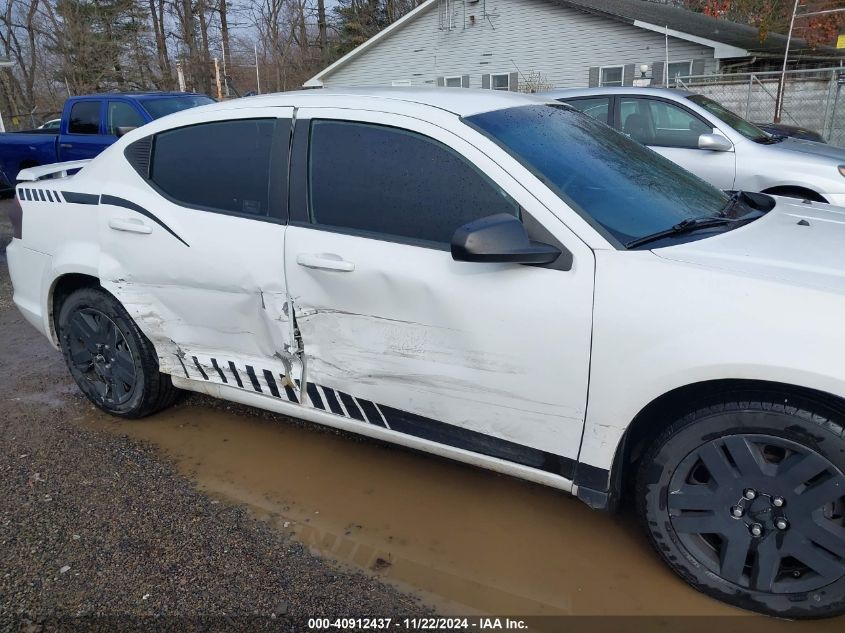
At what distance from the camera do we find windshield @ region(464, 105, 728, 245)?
249 cm

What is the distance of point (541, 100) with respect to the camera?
3332 mm

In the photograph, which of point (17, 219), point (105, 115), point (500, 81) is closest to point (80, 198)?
point (17, 219)

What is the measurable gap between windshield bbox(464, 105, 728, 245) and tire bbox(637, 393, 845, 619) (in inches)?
29.0

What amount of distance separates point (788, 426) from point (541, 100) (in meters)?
1.99

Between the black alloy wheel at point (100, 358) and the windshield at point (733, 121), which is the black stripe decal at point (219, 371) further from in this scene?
the windshield at point (733, 121)

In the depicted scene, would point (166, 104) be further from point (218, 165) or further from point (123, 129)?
point (218, 165)

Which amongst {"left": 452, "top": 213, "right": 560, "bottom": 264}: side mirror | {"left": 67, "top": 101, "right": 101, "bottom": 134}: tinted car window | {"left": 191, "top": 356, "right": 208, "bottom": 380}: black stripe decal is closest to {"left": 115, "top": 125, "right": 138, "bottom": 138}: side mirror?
{"left": 67, "top": 101, "right": 101, "bottom": 134}: tinted car window

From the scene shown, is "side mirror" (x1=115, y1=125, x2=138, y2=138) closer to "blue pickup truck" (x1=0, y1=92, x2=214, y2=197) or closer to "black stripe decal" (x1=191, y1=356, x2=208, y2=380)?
"blue pickup truck" (x1=0, y1=92, x2=214, y2=197)

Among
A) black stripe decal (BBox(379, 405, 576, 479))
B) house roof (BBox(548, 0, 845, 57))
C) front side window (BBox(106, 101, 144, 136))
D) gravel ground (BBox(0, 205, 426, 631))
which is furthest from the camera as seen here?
house roof (BBox(548, 0, 845, 57))

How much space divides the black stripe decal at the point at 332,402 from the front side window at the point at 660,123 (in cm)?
511

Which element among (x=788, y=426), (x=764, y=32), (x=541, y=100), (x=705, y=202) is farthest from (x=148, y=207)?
(x=764, y=32)

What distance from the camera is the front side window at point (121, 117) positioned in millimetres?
9602

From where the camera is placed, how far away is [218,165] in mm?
3199

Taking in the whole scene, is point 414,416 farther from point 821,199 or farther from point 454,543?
point 821,199
